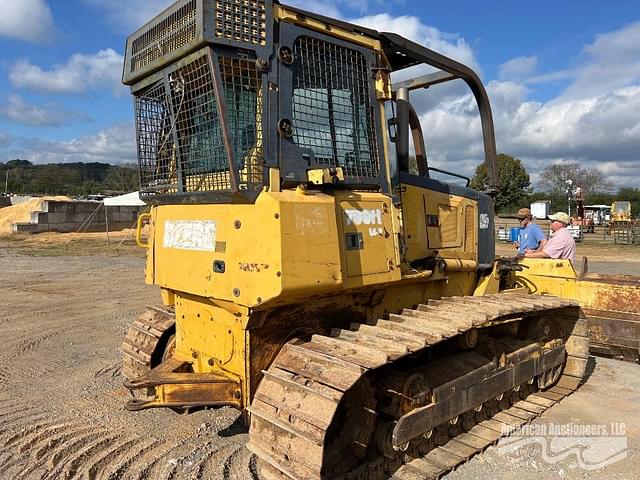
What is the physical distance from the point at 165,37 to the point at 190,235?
141cm

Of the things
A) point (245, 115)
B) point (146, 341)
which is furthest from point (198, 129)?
point (146, 341)

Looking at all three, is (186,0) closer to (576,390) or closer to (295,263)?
(295,263)

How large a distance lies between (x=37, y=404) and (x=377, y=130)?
4.15 metres

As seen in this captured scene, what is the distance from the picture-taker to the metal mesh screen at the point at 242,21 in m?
3.39

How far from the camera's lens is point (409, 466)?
13.2 ft

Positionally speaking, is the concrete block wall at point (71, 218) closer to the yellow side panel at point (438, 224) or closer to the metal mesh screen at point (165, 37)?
the metal mesh screen at point (165, 37)

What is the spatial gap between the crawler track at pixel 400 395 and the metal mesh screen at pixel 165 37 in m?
2.20

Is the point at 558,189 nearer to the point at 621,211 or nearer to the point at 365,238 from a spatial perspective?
the point at 621,211

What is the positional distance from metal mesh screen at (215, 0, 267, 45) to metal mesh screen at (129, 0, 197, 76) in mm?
188

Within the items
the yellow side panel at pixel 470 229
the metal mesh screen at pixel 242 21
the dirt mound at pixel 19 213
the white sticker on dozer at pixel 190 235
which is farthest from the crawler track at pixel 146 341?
the dirt mound at pixel 19 213

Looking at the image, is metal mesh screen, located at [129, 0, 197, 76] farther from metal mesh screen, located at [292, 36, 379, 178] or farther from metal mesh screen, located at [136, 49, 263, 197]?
metal mesh screen, located at [292, 36, 379, 178]

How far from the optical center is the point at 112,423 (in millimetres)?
4879

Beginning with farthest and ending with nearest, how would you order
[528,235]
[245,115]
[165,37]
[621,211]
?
[621,211]
[528,235]
[165,37]
[245,115]

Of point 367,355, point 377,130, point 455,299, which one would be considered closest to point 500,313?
point 455,299
